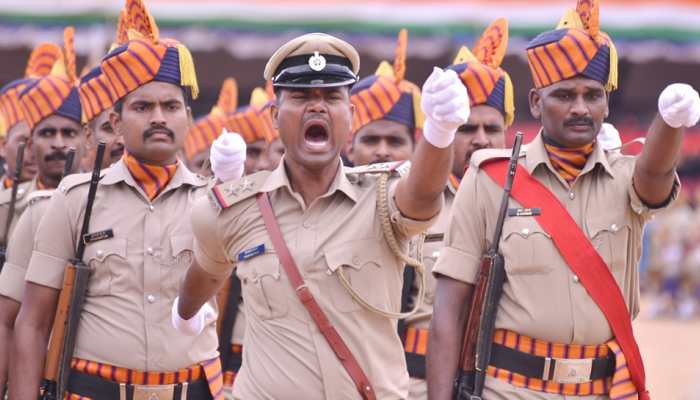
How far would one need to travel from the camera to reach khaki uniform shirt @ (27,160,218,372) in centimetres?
640

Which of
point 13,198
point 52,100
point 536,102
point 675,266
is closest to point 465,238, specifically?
point 536,102

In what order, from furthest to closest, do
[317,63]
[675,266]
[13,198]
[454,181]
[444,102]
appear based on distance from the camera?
[675,266] < [13,198] < [454,181] < [317,63] < [444,102]

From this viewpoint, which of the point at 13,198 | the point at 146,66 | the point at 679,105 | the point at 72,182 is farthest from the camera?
the point at 13,198

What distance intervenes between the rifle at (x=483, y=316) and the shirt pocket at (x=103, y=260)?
156 centimetres

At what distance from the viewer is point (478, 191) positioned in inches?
244

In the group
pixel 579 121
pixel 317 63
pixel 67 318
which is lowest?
pixel 67 318

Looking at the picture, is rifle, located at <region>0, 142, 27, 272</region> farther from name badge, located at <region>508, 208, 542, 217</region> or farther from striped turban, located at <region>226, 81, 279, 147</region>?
name badge, located at <region>508, 208, 542, 217</region>

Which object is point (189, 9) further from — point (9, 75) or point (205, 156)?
point (205, 156)

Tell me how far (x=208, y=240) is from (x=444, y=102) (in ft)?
4.09

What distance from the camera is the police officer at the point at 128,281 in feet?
21.0

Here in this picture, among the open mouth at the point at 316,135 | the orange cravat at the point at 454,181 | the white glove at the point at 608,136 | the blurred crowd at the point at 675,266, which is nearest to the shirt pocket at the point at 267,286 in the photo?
the open mouth at the point at 316,135

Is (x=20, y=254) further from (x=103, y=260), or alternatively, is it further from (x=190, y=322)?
(x=190, y=322)

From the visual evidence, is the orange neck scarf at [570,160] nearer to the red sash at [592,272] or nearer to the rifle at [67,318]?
the red sash at [592,272]

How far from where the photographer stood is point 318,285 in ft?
17.0
